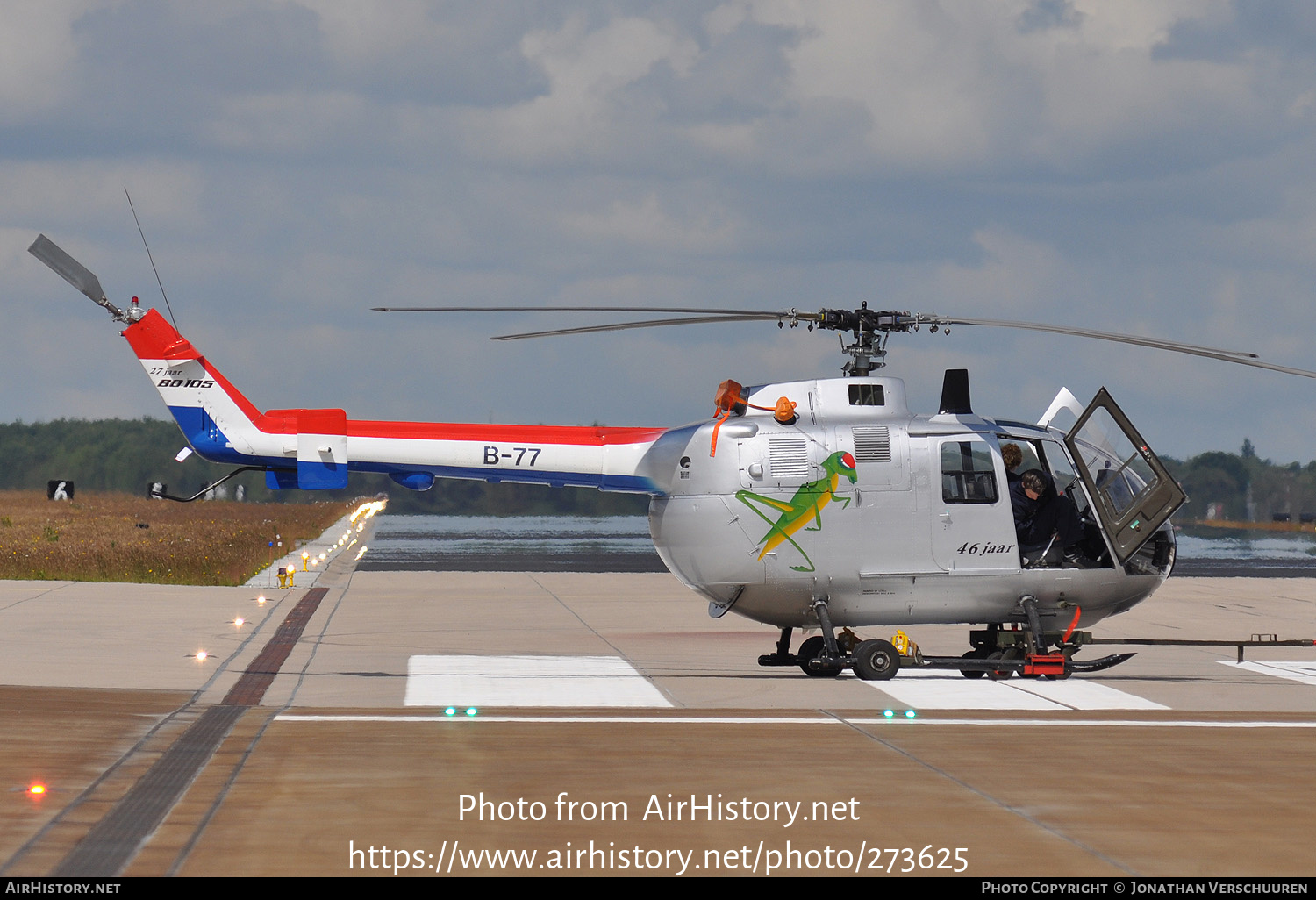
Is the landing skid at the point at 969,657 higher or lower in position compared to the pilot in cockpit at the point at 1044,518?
lower

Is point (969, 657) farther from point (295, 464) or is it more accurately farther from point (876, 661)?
point (295, 464)

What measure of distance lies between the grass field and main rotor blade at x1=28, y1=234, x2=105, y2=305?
12.5 meters

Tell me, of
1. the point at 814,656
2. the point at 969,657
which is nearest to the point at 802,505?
the point at 814,656

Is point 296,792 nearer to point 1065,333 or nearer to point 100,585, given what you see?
point 1065,333

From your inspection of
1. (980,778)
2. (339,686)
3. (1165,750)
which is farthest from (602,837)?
(339,686)

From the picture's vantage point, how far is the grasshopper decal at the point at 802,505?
14.6 metres

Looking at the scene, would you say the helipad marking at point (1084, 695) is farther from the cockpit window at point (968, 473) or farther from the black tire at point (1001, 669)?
the cockpit window at point (968, 473)

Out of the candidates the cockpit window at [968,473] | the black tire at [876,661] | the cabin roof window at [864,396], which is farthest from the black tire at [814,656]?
the cabin roof window at [864,396]

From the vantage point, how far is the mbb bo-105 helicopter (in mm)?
14586

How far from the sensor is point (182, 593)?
24109 millimetres

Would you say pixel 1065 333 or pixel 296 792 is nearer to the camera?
pixel 296 792

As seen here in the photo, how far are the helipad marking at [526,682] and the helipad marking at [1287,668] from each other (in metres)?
7.27

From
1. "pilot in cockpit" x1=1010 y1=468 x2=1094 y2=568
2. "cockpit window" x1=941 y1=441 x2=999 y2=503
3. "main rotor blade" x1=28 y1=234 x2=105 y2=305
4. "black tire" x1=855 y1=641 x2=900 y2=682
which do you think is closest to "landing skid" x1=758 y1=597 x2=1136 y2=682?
"black tire" x1=855 y1=641 x2=900 y2=682

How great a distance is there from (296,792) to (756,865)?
3076 mm
